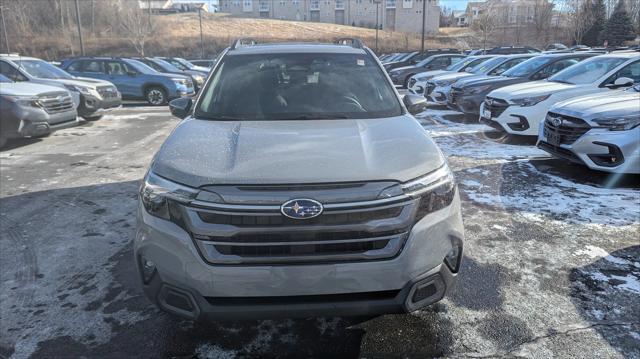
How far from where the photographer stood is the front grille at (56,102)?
9.17 m

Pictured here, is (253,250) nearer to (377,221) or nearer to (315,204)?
(315,204)

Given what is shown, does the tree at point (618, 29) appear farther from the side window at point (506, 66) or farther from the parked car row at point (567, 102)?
the parked car row at point (567, 102)

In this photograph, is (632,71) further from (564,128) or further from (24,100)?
(24,100)

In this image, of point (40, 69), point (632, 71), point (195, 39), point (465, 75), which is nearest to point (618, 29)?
point (465, 75)

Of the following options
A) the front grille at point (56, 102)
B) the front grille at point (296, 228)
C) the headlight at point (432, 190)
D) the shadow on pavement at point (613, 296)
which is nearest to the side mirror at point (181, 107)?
the front grille at point (296, 228)

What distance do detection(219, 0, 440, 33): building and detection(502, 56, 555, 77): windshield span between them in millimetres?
88597

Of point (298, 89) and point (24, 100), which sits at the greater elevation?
point (298, 89)

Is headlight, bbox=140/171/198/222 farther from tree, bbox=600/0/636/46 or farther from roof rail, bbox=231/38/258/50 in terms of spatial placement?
tree, bbox=600/0/636/46

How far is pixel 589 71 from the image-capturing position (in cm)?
875

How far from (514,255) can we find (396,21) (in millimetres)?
101331

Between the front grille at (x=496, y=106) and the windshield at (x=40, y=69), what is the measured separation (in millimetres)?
10327

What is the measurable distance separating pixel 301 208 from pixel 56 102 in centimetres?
899

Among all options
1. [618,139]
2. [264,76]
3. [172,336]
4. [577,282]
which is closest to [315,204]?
[172,336]

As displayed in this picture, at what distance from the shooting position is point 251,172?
2.52 m
